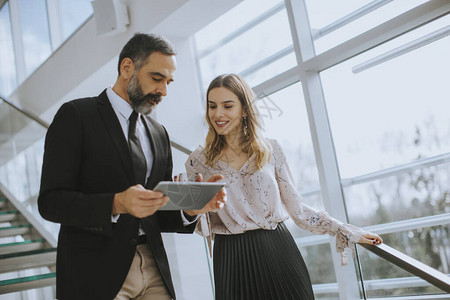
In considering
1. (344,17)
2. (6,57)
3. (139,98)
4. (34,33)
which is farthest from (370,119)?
(6,57)

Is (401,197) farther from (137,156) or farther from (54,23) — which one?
(54,23)

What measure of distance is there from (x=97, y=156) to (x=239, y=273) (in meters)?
0.84

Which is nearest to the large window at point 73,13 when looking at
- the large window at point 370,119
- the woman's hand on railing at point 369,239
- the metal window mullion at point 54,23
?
the metal window mullion at point 54,23

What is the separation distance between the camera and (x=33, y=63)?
26.6 ft

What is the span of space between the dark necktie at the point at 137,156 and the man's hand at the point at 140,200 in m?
0.20

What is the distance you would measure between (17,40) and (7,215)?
505 centimetres

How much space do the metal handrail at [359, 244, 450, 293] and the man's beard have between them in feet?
3.53

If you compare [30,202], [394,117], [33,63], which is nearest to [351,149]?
[394,117]

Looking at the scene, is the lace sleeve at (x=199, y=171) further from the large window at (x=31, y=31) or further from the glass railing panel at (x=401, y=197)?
the large window at (x=31, y=31)

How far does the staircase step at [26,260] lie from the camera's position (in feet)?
11.7

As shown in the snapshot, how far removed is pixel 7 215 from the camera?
4703 millimetres

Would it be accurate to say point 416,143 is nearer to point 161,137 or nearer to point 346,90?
point 346,90

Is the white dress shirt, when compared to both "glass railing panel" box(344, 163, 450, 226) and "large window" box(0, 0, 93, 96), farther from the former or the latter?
"large window" box(0, 0, 93, 96)

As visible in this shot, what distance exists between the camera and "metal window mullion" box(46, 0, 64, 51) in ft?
24.0
